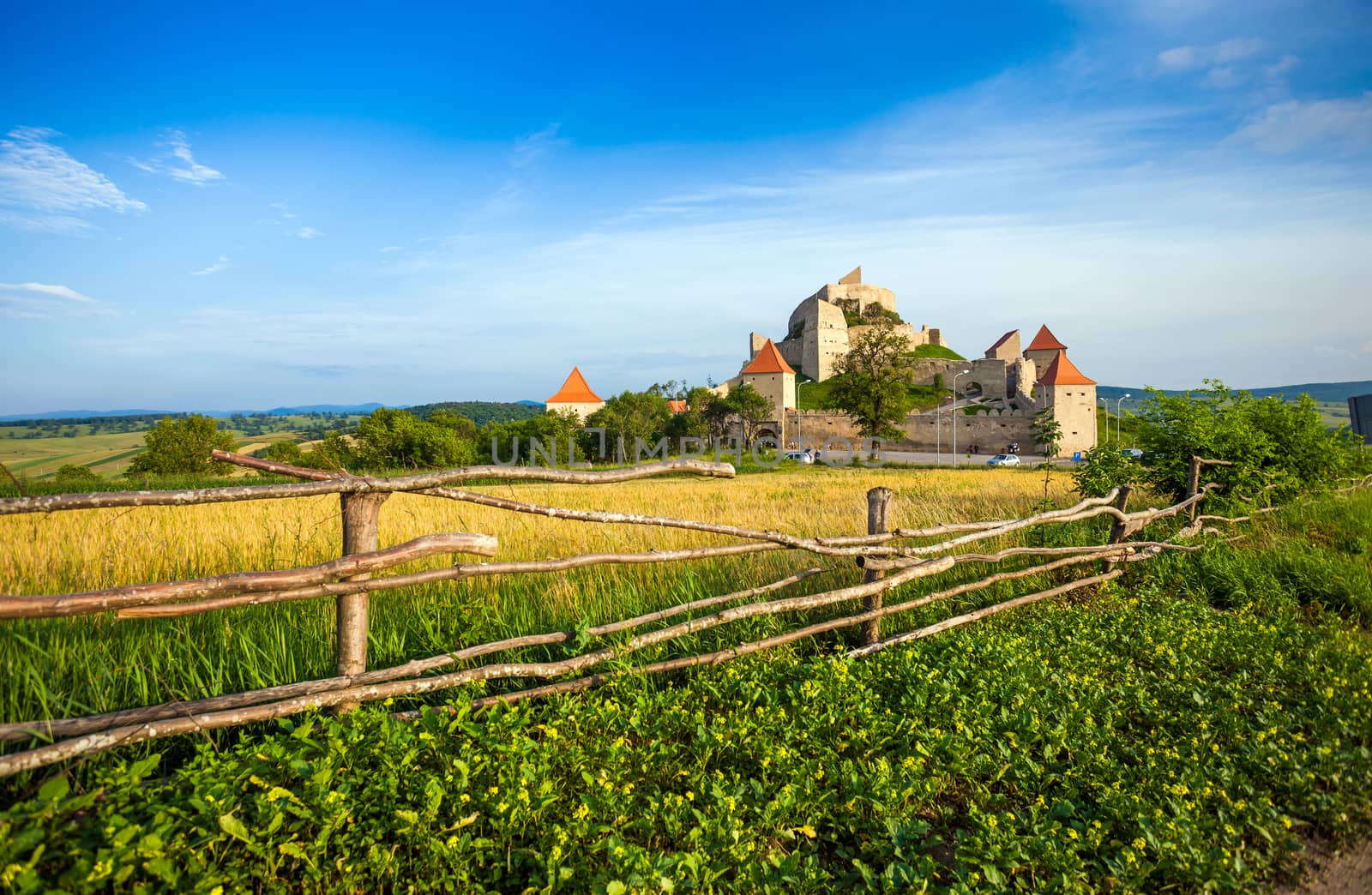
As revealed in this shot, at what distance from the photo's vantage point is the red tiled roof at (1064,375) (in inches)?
2180

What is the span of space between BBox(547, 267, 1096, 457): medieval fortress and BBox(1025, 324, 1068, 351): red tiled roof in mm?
93

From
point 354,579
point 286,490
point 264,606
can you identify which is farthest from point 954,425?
point 286,490

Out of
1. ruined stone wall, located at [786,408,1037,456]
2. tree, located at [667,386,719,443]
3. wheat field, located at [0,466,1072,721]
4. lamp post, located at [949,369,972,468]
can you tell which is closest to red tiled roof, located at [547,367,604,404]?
tree, located at [667,386,719,443]

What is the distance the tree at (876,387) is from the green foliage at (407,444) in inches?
1110

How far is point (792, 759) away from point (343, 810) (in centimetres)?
169

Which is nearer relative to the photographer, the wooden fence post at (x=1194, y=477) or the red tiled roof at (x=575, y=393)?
the wooden fence post at (x=1194, y=477)

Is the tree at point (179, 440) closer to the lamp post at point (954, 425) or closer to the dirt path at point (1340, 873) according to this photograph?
the dirt path at point (1340, 873)

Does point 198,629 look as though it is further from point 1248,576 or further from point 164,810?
point 1248,576

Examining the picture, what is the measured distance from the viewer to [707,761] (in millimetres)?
2752

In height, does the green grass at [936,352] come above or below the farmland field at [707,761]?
above

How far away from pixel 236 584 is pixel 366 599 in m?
0.48

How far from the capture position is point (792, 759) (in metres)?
2.72

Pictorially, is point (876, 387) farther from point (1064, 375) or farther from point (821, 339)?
point (821, 339)

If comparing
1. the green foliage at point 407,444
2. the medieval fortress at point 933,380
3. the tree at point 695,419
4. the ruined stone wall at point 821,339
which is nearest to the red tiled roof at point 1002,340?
the medieval fortress at point 933,380
